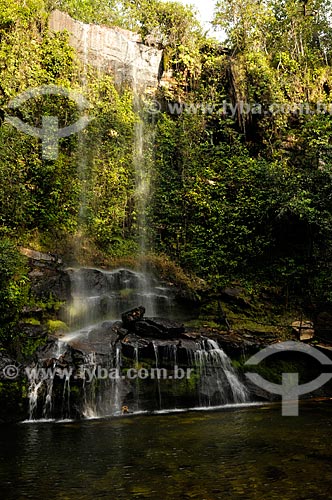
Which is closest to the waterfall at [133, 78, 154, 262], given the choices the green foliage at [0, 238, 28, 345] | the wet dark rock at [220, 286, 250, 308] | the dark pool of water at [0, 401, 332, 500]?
the wet dark rock at [220, 286, 250, 308]

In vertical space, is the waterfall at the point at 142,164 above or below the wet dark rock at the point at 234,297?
above

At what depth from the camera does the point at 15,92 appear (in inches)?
612

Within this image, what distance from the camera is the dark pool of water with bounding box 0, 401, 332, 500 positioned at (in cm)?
432

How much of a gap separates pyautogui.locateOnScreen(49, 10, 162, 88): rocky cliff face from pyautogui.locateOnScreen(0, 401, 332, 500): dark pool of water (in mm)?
14216

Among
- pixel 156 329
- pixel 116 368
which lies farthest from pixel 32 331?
pixel 156 329

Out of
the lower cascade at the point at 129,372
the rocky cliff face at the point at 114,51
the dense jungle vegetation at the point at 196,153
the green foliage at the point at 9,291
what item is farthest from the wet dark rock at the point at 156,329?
the rocky cliff face at the point at 114,51

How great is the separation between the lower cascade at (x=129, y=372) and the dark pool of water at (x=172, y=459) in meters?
0.86

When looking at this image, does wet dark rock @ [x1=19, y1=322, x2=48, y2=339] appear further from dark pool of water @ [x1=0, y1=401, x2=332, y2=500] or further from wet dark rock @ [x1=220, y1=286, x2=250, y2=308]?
wet dark rock @ [x1=220, y1=286, x2=250, y2=308]

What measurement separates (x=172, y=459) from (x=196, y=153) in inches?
542

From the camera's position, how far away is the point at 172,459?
5.45 m

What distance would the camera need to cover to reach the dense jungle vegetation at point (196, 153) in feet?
49.0

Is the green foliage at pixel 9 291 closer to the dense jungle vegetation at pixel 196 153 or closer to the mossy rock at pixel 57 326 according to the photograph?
the mossy rock at pixel 57 326

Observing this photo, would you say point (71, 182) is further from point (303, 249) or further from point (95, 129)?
point (303, 249)

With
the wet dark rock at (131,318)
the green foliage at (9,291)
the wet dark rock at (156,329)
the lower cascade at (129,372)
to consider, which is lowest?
the lower cascade at (129,372)
